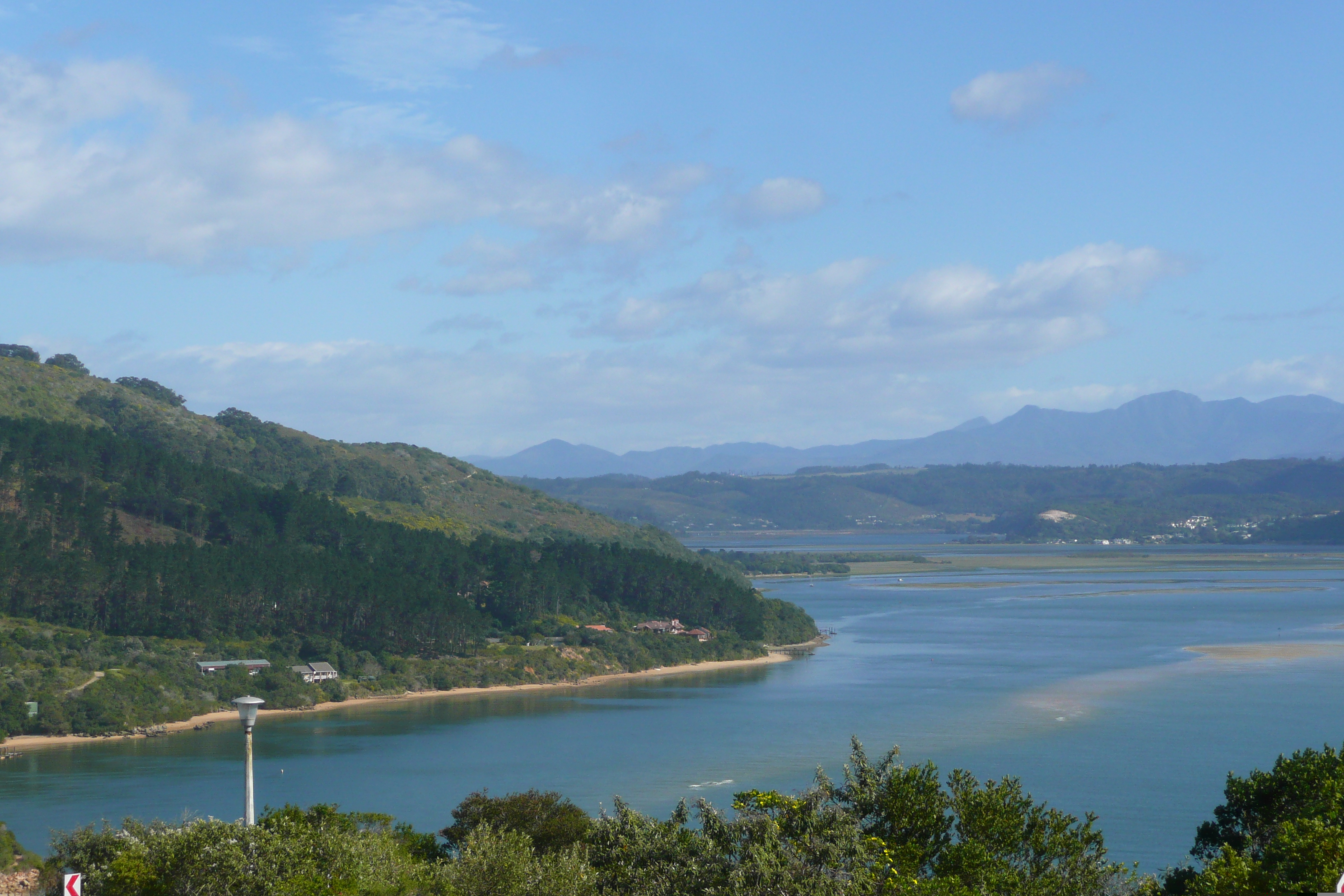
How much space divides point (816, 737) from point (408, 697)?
23018 millimetres

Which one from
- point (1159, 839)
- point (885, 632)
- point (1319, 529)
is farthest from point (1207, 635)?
point (1319, 529)

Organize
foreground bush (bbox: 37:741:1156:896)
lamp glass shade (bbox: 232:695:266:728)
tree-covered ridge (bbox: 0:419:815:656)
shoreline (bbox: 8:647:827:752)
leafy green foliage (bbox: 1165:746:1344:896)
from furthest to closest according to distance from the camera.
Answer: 1. tree-covered ridge (bbox: 0:419:815:656)
2. shoreline (bbox: 8:647:827:752)
3. foreground bush (bbox: 37:741:1156:896)
4. lamp glass shade (bbox: 232:695:266:728)
5. leafy green foliage (bbox: 1165:746:1344:896)

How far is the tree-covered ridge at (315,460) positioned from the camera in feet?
324

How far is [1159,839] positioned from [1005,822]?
16837mm

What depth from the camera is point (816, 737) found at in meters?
47.2

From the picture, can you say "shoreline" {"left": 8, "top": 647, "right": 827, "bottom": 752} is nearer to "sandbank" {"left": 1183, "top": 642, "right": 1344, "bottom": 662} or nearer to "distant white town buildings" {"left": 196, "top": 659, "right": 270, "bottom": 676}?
"distant white town buildings" {"left": 196, "top": 659, "right": 270, "bottom": 676}

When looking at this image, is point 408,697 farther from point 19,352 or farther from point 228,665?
point 19,352

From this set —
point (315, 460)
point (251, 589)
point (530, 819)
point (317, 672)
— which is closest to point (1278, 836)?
point (530, 819)

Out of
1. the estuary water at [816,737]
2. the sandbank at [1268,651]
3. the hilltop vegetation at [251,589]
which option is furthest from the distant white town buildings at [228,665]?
the sandbank at [1268,651]

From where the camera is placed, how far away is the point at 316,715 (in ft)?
186

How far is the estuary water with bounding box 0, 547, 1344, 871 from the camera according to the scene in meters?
37.5

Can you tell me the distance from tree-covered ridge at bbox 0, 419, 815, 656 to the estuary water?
30.0 feet

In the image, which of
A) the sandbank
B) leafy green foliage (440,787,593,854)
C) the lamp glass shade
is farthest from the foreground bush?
the sandbank

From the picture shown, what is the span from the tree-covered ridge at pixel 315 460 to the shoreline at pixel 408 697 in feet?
97.1
